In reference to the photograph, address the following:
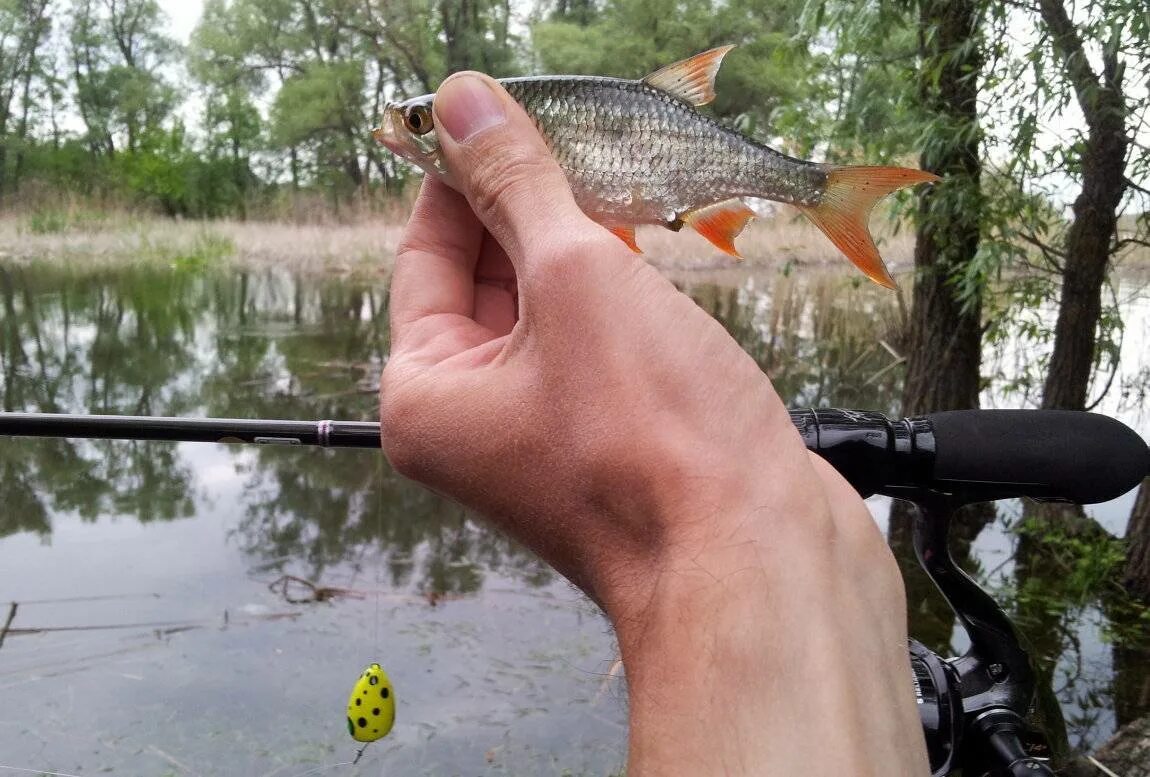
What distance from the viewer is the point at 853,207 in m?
1.32

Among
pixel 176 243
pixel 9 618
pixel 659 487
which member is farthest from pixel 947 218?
pixel 176 243

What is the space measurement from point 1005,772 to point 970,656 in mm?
189

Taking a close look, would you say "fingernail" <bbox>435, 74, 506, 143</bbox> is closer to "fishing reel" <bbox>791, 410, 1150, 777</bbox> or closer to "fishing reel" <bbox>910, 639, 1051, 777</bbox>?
"fishing reel" <bbox>791, 410, 1150, 777</bbox>

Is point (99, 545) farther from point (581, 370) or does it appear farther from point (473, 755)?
point (581, 370)

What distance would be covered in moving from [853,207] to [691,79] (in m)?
0.30

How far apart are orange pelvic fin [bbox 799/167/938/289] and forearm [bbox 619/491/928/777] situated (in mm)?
622

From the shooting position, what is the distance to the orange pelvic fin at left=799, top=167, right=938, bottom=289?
128cm

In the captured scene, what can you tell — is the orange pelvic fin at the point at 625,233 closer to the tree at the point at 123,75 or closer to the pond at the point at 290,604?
the pond at the point at 290,604

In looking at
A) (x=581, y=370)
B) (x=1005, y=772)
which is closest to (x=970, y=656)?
(x=1005, y=772)

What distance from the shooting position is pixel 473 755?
304 centimetres

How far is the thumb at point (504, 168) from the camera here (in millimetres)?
982

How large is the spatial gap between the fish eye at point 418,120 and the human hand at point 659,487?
13 centimetres

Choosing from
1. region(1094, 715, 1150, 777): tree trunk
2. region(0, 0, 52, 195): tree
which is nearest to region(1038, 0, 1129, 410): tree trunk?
region(1094, 715, 1150, 777): tree trunk

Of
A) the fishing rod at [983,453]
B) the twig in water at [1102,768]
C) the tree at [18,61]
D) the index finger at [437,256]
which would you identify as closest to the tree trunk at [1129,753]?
the twig in water at [1102,768]
